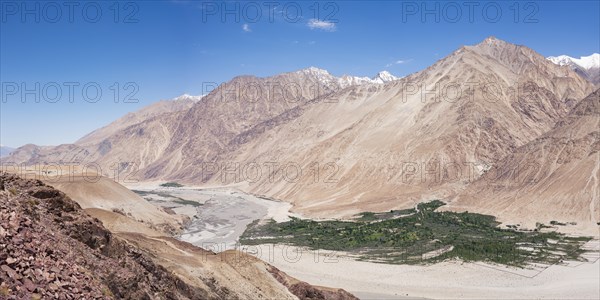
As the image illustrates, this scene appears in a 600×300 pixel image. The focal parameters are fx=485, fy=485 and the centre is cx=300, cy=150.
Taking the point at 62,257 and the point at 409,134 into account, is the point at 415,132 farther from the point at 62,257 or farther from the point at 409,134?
the point at 62,257

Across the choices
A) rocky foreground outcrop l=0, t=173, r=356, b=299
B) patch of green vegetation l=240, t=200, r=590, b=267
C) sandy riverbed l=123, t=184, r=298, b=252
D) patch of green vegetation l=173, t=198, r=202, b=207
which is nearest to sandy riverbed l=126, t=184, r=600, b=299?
patch of green vegetation l=240, t=200, r=590, b=267

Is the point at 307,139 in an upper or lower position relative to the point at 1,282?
upper

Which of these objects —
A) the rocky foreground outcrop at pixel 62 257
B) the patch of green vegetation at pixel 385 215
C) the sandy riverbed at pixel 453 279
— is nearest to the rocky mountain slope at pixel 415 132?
the patch of green vegetation at pixel 385 215

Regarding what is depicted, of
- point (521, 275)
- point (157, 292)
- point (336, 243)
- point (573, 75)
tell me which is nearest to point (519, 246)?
point (521, 275)

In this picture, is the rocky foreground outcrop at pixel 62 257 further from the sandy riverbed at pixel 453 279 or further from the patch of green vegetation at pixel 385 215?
the patch of green vegetation at pixel 385 215

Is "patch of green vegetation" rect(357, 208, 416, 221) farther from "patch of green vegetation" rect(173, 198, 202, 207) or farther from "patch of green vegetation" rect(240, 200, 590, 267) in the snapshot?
"patch of green vegetation" rect(173, 198, 202, 207)

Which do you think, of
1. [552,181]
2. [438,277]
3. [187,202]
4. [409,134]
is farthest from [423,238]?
[187,202]

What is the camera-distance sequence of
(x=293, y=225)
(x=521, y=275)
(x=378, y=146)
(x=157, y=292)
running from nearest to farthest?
1. (x=157, y=292)
2. (x=521, y=275)
3. (x=293, y=225)
4. (x=378, y=146)

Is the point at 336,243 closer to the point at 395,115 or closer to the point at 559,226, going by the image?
the point at 559,226
